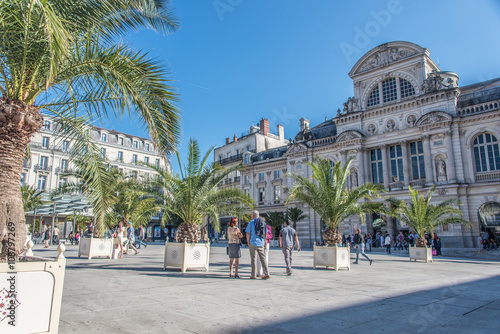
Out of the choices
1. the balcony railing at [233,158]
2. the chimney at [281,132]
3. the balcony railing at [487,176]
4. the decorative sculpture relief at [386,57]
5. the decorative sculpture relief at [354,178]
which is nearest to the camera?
the balcony railing at [487,176]

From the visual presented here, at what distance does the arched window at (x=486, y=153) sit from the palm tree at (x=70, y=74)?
3311cm

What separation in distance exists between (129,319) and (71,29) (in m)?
5.72

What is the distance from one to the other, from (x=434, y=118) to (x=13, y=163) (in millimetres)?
35757

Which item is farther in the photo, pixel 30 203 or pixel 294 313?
pixel 30 203

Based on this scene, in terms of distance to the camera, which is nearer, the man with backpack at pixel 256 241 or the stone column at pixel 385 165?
the man with backpack at pixel 256 241

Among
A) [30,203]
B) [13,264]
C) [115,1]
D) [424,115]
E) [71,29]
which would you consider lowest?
[13,264]

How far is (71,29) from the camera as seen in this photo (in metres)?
7.15

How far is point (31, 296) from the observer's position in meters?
3.84

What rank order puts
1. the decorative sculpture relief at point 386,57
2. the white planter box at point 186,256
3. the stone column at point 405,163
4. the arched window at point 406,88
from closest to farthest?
the white planter box at point 186,256, the stone column at point 405,163, the arched window at point 406,88, the decorative sculpture relief at point 386,57

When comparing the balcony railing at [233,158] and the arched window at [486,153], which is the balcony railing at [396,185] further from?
the balcony railing at [233,158]

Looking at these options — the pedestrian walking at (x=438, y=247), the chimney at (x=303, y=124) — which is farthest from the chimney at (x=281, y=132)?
the pedestrian walking at (x=438, y=247)

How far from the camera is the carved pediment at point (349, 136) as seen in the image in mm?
38969

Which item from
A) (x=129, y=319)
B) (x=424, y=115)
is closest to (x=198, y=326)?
(x=129, y=319)

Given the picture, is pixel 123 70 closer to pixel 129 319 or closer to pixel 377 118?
pixel 129 319
